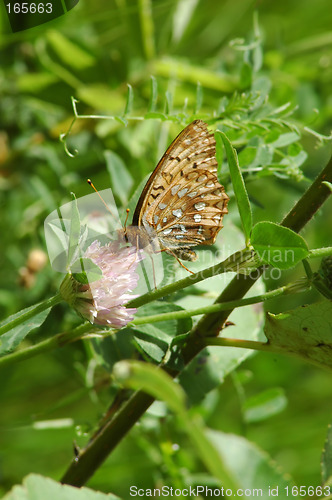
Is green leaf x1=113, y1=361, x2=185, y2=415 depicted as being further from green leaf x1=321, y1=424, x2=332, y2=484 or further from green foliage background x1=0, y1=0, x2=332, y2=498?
green foliage background x1=0, y1=0, x2=332, y2=498

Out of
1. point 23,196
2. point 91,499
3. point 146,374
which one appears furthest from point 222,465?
point 23,196

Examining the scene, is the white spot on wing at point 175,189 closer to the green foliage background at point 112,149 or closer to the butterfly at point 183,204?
the butterfly at point 183,204

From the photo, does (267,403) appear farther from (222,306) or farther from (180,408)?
(180,408)

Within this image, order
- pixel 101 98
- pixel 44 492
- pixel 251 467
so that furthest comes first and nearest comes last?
pixel 101 98 → pixel 251 467 → pixel 44 492

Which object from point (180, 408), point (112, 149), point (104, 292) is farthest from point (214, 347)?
point (112, 149)

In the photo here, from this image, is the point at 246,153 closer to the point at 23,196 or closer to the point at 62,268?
the point at 62,268

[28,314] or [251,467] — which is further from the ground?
[28,314]

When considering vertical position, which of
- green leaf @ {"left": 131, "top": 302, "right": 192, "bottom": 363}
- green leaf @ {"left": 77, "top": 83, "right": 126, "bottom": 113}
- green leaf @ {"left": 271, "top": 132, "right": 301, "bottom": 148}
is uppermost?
green leaf @ {"left": 77, "top": 83, "right": 126, "bottom": 113}

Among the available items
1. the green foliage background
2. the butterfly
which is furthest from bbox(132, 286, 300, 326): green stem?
the green foliage background
